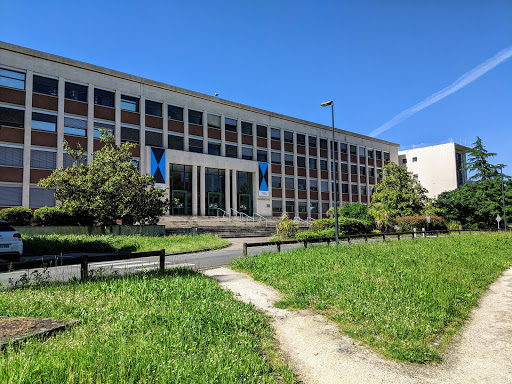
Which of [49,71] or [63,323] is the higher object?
[49,71]

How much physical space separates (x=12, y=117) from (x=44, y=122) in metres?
2.30

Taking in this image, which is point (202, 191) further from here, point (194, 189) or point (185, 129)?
point (185, 129)

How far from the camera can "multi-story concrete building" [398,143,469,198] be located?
70.1 meters

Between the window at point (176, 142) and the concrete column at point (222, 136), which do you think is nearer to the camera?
the window at point (176, 142)

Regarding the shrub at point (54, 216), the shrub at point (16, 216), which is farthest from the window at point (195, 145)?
the shrub at point (16, 216)

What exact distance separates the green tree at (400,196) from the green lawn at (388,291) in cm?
3127

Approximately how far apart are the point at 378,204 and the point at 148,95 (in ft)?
99.0

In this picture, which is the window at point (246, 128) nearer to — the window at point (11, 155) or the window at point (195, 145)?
the window at point (195, 145)

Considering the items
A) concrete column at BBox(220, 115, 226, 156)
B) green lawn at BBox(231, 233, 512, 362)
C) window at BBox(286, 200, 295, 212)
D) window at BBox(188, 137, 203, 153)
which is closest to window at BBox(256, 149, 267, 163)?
concrete column at BBox(220, 115, 226, 156)

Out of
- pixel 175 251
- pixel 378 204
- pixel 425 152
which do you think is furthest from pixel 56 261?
pixel 425 152

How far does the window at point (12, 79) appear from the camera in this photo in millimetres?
28875

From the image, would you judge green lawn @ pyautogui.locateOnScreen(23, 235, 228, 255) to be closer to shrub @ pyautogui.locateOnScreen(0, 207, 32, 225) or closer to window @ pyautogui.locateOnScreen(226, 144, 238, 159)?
shrub @ pyautogui.locateOnScreen(0, 207, 32, 225)

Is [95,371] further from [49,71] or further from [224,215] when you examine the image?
[224,215]

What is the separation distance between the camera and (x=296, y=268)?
32.5ft
